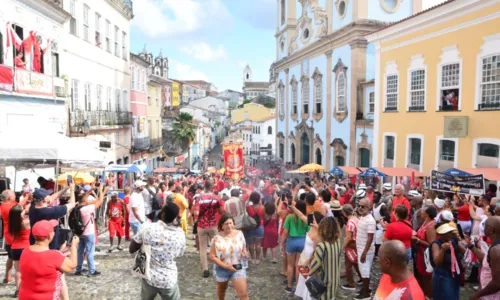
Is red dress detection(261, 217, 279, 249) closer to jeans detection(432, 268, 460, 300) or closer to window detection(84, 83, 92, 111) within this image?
jeans detection(432, 268, 460, 300)

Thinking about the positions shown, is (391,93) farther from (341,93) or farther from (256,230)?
(256,230)

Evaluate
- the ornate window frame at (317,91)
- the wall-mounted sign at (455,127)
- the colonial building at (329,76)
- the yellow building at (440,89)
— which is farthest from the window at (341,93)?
the wall-mounted sign at (455,127)

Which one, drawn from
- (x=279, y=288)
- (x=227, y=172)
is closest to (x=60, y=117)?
(x=227, y=172)

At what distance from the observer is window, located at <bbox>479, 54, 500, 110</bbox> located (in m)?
13.7

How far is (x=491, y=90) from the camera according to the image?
14031mm

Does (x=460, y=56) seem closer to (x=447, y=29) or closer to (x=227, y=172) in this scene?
(x=447, y=29)

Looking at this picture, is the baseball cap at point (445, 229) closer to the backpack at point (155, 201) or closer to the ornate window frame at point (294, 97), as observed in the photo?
the backpack at point (155, 201)

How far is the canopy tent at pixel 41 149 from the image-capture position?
8289mm

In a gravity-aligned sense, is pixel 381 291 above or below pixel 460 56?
below

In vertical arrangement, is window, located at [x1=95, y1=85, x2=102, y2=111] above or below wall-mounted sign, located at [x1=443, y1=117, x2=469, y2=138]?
above

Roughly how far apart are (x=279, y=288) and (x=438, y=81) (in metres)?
12.6

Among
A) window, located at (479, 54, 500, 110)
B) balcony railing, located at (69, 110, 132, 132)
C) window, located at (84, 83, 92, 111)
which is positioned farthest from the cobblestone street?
window, located at (84, 83, 92, 111)

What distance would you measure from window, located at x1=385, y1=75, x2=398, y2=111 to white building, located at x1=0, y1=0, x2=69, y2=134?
48.1ft

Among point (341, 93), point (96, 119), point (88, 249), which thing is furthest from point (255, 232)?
point (341, 93)
